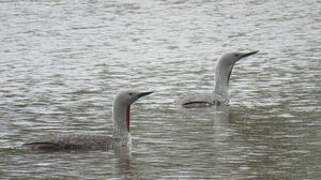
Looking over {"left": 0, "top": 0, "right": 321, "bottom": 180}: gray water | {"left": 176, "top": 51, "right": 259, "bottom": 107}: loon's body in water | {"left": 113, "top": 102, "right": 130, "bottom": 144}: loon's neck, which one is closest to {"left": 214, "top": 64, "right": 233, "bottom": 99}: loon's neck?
{"left": 176, "top": 51, "right": 259, "bottom": 107}: loon's body in water

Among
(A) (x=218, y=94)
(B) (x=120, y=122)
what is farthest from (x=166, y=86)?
(B) (x=120, y=122)

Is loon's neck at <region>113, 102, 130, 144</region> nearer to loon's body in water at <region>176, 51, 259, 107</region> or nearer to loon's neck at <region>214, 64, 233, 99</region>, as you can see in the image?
loon's body in water at <region>176, 51, 259, 107</region>

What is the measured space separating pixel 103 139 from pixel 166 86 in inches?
262

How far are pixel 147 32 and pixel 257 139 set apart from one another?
59.5 feet

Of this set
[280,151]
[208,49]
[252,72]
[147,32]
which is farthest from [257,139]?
[147,32]

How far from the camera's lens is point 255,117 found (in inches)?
630

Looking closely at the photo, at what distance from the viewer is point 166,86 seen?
20.0 metres

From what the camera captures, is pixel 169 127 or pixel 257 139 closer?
Result: pixel 257 139

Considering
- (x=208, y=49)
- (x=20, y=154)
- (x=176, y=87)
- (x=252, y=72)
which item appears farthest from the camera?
(x=208, y=49)

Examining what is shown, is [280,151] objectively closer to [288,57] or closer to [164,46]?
[288,57]

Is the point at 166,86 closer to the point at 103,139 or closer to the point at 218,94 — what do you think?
the point at 218,94

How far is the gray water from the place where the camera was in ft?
40.9

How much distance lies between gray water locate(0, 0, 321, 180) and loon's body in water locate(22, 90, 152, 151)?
6.1 inches

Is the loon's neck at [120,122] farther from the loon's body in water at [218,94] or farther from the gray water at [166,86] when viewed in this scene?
the loon's body in water at [218,94]
